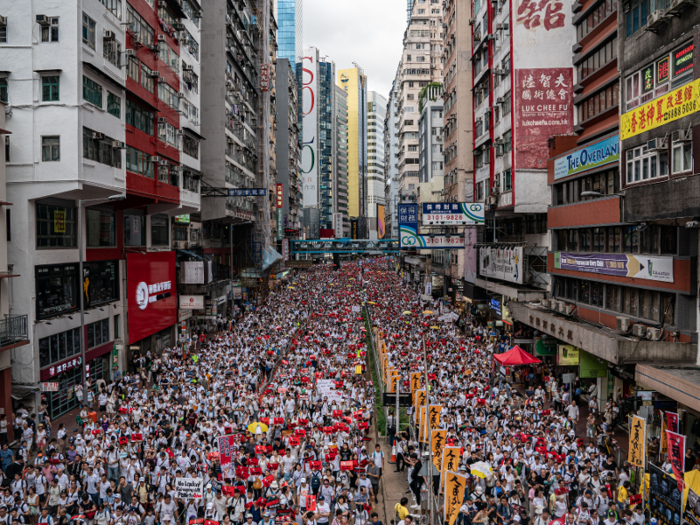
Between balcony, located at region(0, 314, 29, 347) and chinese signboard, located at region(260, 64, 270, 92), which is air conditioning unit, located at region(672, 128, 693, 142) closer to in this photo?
balcony, located at region(0, 314, 29, 347)

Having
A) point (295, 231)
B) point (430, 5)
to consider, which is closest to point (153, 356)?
point (295, 231)

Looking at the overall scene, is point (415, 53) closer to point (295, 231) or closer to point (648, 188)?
point (295, 231)

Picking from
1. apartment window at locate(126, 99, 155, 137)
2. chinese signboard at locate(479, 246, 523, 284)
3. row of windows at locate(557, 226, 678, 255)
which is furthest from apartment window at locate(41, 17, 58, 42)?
chinese signboard at locate(479, 246, 523, 284)

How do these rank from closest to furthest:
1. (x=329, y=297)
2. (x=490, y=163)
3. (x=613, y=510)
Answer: (x=613, y=510) → (x=490, y=163) → (x=329, y=297)

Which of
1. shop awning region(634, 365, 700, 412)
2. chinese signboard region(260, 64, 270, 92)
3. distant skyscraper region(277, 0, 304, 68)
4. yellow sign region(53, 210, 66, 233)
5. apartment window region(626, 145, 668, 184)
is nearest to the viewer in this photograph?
shop awning region(634, 365, 700, 412)

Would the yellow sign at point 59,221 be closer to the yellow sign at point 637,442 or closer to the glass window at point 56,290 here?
the glass window at point 56,290

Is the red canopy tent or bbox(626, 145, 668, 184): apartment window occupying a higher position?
bbox(626, 145, 668, 184): apartment window

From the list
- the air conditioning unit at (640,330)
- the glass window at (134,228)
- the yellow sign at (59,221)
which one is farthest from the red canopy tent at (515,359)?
the glass window at (134,228)
